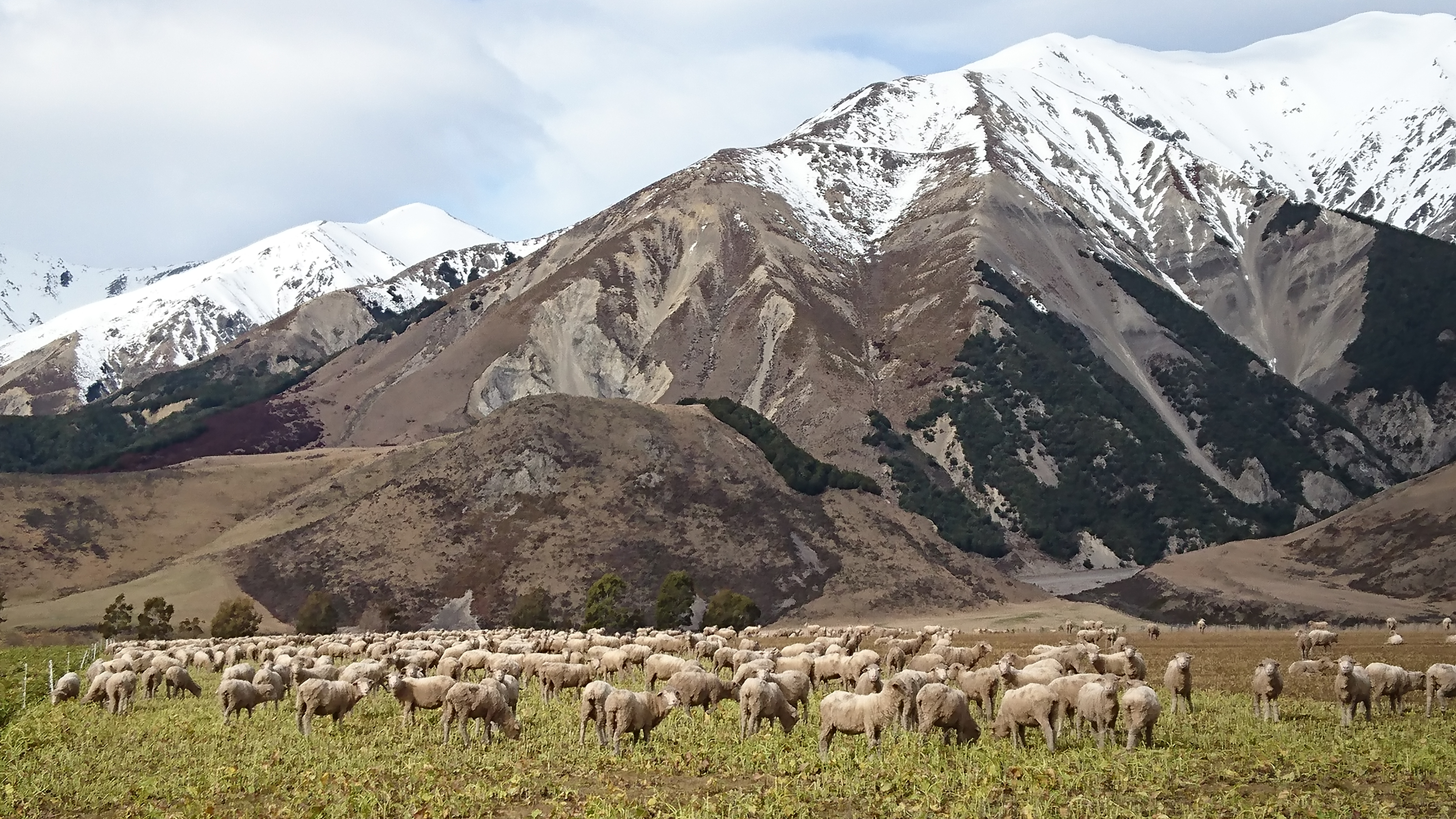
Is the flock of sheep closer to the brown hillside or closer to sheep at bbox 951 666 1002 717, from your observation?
sheep at bbox 951 666 1002 717

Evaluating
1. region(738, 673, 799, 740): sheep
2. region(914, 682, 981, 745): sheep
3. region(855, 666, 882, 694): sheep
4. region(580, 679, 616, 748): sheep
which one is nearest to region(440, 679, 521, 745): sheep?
region(580, 679, 616, 748): sheep

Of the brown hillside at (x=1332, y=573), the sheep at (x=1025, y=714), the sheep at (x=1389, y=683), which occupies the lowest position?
the brown hillside at (x=1332, y=573)

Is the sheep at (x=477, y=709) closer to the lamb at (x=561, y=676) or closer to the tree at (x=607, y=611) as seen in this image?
the lamb at (x=561, y=676)

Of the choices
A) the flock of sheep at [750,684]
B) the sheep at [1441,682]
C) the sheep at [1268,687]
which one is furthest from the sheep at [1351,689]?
the sheep at [1441,682]

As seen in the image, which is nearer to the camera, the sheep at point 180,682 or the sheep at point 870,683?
the sheep at point 870,683

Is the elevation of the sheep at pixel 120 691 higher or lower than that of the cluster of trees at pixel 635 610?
higher

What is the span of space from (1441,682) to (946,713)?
16.2 m

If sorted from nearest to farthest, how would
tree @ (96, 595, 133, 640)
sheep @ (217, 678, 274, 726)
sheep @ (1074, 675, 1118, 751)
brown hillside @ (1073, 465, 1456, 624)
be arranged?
sheep @ (1074, 675, 1118, 751)
sheep @ (217, 678, 274, 726)
tree @ (96, 595, 133, 640)
brown hillside @ (1073, 465, 1456, 624)

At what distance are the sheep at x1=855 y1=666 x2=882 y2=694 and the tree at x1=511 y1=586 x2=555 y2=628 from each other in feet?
209

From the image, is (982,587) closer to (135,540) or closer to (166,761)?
(135,540)

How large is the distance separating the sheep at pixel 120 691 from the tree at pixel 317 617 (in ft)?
177

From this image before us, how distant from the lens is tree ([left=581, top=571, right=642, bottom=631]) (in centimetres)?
9538

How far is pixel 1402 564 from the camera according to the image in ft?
399

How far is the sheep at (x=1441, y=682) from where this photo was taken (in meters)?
33.1
